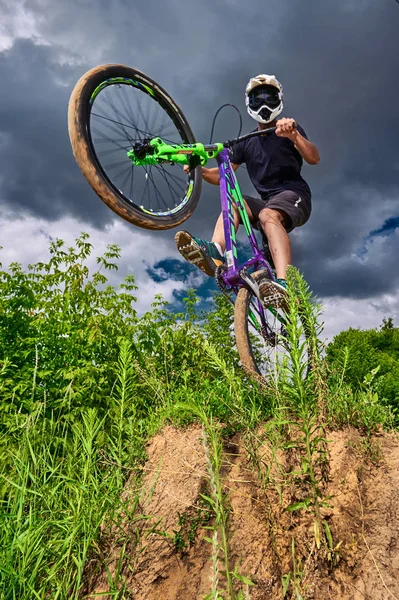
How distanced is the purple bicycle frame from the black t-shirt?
27 cm

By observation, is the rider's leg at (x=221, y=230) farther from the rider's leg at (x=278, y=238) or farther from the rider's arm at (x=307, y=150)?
the rider's arm at (x=307, y=150)

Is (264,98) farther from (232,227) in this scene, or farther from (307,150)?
(232,227)

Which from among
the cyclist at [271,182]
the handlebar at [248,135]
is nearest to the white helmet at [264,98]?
the cyclist at [271,182]

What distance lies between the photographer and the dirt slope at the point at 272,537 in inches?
63.1

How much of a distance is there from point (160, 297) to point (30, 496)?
332cm

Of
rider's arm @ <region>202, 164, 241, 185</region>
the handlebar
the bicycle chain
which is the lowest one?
the bicycle chain

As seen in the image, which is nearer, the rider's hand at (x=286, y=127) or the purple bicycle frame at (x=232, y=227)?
the rider's hand at (x=286, y=127)

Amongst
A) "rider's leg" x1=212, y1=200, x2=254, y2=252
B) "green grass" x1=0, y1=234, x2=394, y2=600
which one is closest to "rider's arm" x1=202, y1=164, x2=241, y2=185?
"rider's leg" x1=212, y1=200, x2=254, y2=252

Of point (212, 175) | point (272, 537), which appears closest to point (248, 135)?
point (212, 175)

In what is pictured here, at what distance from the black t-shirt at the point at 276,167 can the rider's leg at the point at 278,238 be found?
36cm

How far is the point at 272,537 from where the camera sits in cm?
171

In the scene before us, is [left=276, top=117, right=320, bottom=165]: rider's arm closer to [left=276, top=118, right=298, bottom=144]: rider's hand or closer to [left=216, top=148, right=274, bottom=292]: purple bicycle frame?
[left=276, top=118, right=298, bottom=144]: rider's hand

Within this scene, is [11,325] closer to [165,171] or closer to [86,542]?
[165,171]

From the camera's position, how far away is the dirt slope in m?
1.60
